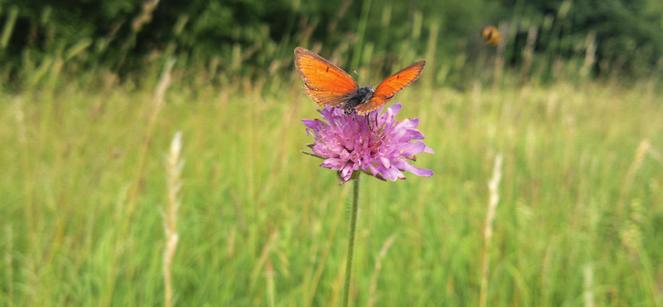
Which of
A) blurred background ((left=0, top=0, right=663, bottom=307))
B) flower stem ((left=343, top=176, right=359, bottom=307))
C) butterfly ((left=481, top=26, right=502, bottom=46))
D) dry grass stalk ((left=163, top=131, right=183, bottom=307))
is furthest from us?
blurred background ((left=0, top=0, right=663, bottom=307))

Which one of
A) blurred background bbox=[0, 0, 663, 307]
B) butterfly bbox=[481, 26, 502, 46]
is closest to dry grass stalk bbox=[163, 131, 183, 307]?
blurred background bbox=[0, 0, 663, 307]

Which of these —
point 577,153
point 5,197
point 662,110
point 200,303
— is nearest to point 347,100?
point 200,303

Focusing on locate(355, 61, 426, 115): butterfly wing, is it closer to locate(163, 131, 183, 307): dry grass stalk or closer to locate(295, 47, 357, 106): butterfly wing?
locate(295, 47, 357, 106): butterfly wing

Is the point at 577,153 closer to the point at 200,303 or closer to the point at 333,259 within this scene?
the point at 333,259

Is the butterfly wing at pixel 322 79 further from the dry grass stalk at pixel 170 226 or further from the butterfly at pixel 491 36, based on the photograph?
the butterfly at pixel 491 36

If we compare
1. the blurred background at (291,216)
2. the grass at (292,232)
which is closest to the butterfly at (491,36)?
the blurred background at (291,216)

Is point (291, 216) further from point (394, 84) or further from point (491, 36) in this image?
point (394, 84)
